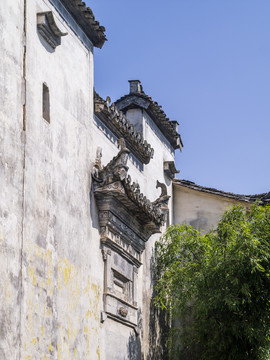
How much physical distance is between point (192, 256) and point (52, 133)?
6.21 metres

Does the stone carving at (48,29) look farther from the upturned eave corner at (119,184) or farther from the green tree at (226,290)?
the green tree at (226,290)

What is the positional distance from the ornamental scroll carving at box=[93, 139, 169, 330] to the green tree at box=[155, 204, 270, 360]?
1084 millimetres

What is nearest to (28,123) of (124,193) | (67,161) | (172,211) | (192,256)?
(67,161)

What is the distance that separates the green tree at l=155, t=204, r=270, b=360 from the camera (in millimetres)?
15391

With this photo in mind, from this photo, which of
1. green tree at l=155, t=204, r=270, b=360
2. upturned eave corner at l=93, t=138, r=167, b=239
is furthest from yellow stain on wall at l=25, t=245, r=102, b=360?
green tree at l=155, t=204, r=270, b=360

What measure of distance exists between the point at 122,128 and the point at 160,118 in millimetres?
3754

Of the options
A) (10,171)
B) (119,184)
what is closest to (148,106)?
(119,184)

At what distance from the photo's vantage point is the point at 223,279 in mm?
15664

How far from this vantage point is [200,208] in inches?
815

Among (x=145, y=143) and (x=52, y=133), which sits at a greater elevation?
(x=145, y=143)

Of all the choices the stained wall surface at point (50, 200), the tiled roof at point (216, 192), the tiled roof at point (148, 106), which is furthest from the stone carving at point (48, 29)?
the tiled roof at point (216, 192)

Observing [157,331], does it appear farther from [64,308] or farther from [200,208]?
[64,308]

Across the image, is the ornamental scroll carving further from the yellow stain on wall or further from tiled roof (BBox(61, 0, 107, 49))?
tiled roof (BBox(61, 0, 107, 49))

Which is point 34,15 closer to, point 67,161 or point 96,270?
point 67,161
